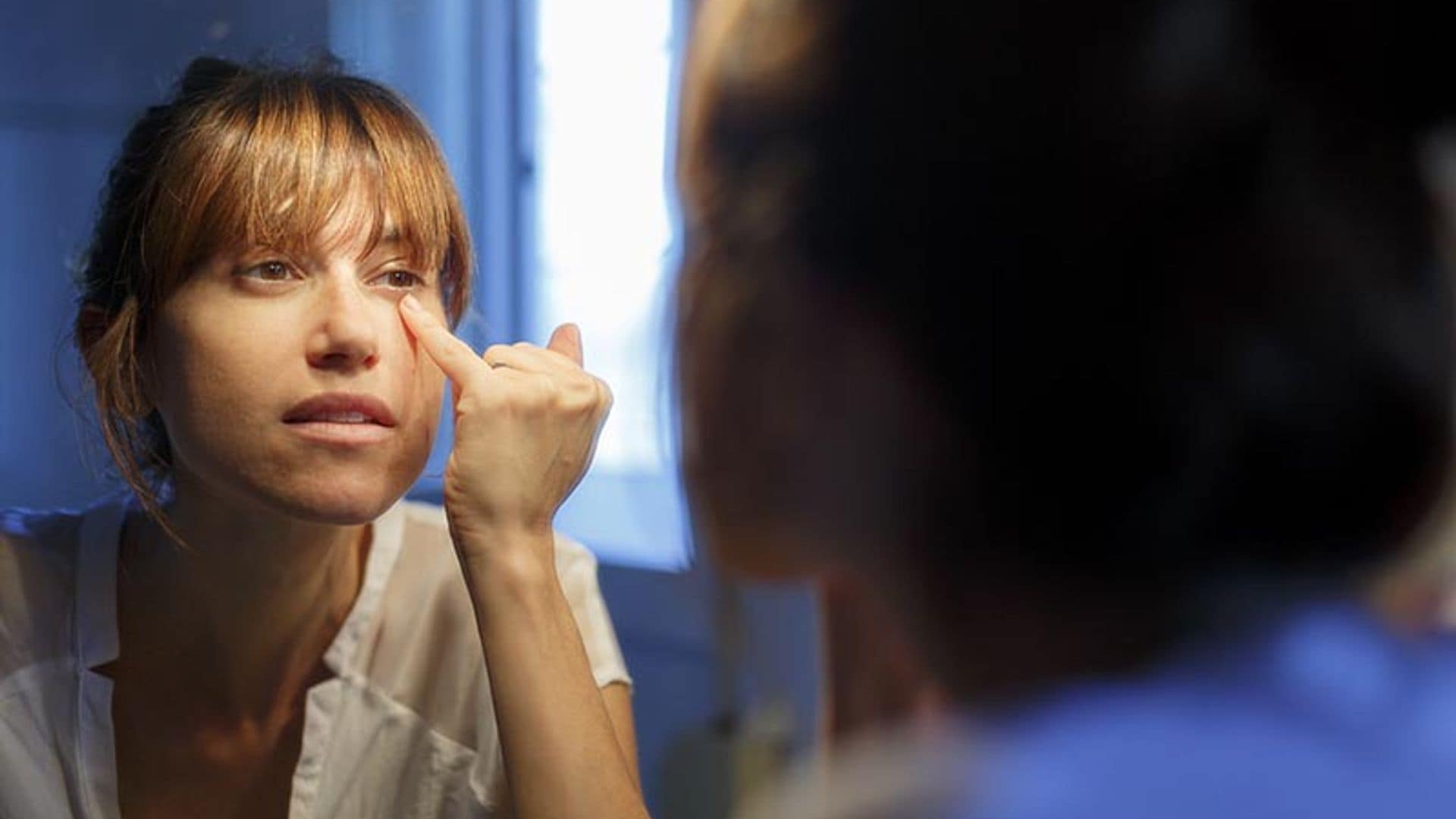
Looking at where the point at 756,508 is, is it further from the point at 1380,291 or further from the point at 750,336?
the point at 1380,291

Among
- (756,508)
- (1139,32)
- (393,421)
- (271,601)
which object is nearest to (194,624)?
(271,601)

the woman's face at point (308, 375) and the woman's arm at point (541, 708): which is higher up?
the woman's face at point (308, 375)

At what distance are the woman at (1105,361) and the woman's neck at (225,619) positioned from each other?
1.96 feet

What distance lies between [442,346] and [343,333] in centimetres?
5

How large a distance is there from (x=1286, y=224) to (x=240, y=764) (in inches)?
29.7

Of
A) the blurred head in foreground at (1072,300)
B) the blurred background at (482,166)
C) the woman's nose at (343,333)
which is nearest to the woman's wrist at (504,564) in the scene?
the woman's nose at (343,333)

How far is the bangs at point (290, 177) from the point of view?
0.79 m

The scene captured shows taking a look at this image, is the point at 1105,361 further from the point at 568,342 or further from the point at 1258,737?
the point at 568,342

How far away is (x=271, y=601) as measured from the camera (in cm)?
91

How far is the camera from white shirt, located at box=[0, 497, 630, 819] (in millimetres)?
854

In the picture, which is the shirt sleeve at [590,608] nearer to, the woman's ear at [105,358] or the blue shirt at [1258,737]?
the woman's ear at [105,358]

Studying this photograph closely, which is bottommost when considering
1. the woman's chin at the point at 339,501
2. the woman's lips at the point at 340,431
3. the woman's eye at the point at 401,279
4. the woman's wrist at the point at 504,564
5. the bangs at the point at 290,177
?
the woman's wrist at the point at 504,564

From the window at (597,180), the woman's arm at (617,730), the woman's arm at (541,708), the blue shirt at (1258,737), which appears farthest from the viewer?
the window at (597,180)

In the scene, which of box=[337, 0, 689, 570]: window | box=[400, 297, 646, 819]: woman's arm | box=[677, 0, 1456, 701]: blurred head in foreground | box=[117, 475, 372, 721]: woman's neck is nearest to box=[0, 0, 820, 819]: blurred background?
box=[337, 0, 689, 570]: window
